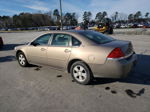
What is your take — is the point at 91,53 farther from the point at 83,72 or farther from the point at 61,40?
the point at 61,40

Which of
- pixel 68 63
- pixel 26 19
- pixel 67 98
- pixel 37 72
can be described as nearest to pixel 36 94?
pixel 67 98

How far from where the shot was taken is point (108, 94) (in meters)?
3.33

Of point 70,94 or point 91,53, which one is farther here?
point 91,53

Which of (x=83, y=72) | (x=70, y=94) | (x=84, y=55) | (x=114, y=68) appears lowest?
(x=70, y=94)

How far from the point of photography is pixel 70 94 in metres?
3.40

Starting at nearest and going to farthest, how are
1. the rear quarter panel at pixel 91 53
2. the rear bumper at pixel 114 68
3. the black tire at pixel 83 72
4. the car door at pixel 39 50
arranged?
1. the rear bumper at pixel 114 68
2. the rear quarter panel at pixel 91 53
3. the black tire at pixel 83 72
4. the car door at pixel 39 50

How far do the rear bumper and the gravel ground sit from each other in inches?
16.2

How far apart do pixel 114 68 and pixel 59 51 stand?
1.69 metres

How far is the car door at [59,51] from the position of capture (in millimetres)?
4047

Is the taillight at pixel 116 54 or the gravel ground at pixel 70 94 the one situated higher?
the taillight at pixel 116 54

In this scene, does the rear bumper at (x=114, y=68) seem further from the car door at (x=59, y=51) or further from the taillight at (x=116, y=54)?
the car door at (x=59, y=51)

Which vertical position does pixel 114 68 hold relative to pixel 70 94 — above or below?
above

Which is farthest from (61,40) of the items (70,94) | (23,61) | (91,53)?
(23,61)

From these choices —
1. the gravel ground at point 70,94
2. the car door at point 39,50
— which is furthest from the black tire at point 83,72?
the car door at point 39,50
